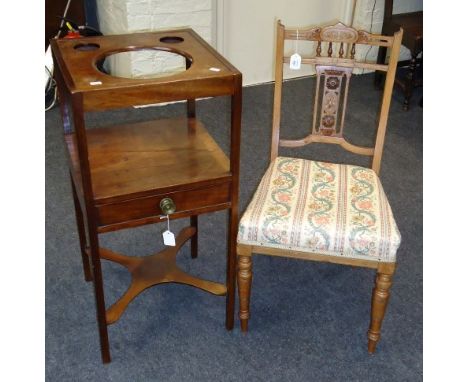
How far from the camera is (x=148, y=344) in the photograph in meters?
1.70

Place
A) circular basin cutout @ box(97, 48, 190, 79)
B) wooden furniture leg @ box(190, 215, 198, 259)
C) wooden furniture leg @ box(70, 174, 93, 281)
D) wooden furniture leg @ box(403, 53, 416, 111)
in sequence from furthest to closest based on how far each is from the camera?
1. wooden furniture leg @ box(403, 53, 416, 111)
2. circular basin cutout @ box(97, 48, 190, 79)
3. wooden furniture leg @ box(190, 215, 198, 259)
4. wooden furniture leg @ box(70, 174, 93, 281)

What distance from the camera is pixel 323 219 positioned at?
1530 millimetres

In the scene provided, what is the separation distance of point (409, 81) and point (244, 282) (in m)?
1.98

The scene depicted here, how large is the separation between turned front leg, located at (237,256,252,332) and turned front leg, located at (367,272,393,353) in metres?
0.36

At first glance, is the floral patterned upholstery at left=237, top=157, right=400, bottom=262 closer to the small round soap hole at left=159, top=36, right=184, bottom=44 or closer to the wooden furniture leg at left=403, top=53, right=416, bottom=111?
the small round soap hole at left=159, top=36, right=184, bottom=44

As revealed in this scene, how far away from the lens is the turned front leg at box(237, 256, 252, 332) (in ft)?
5.20

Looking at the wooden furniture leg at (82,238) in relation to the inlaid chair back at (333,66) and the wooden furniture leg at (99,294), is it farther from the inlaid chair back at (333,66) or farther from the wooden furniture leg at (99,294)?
the inlaid chair back at (333,66)

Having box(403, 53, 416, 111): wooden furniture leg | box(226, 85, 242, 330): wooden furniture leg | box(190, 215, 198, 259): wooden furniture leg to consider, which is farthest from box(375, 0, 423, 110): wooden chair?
box(226, 85, 242, 330): wooden furniture leg

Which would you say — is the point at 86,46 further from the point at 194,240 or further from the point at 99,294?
the point at 194,240

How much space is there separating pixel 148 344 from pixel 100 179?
0.59 meters

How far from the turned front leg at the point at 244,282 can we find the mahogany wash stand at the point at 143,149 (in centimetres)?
3

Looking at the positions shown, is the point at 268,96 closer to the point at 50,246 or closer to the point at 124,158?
the point at 50,246

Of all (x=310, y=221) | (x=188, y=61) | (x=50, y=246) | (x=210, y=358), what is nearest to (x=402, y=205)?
(x=310, y=221)

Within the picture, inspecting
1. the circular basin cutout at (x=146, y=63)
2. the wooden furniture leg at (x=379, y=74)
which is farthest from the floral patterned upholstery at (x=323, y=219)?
the wooden furniture leg at (x=379, y=74)
